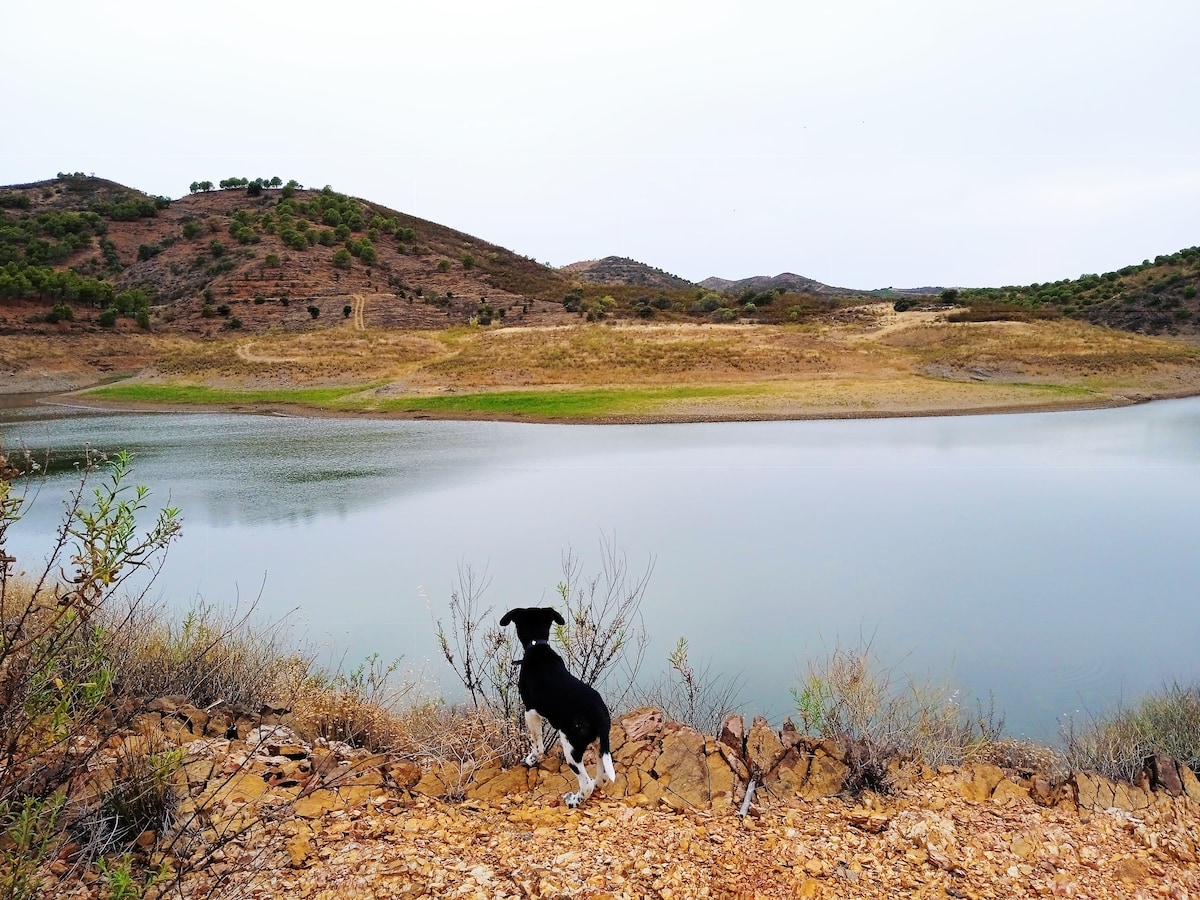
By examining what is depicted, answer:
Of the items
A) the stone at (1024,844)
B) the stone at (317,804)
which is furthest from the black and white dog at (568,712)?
the stone at (1024,844)

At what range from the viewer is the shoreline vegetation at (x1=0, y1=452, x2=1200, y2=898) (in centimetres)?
283

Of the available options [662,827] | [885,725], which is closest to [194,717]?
[662,827]

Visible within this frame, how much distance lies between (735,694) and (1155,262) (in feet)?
224

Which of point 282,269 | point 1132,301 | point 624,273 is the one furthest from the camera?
point 624,273

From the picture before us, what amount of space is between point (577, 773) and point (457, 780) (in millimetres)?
677

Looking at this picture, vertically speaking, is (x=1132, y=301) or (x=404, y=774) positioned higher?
(x=1132, y=301)

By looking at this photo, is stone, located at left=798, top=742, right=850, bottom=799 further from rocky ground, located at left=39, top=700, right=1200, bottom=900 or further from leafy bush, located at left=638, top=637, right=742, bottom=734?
leafy bush, located at left=638, top=637, right=742, bottom=734

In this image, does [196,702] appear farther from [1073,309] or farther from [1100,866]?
[1073,309]

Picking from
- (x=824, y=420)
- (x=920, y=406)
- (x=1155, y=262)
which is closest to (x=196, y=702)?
(x=824, y=420)

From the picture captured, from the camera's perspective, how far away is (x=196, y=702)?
4.86m

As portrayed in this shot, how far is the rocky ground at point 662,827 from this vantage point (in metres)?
3.05

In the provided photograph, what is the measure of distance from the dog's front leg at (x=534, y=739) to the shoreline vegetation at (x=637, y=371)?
20.7 meters

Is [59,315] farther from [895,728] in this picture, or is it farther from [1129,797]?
[1129,797]

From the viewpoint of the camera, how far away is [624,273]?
309 feet
